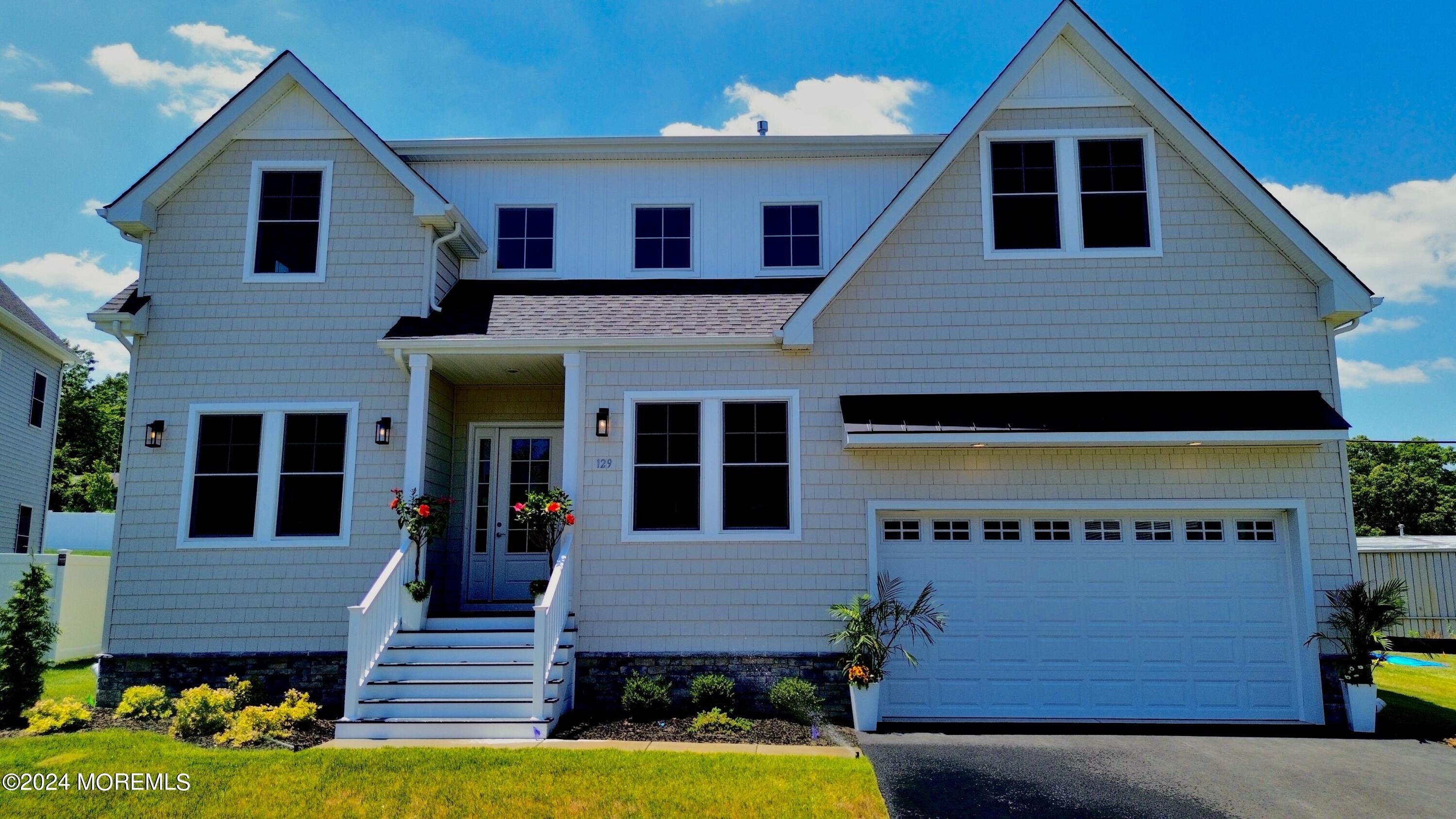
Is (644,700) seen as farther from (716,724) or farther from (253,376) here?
(253,376)

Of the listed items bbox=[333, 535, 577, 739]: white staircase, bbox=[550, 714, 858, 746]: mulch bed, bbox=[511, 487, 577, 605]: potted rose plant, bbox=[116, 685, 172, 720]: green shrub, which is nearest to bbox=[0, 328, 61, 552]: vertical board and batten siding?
bbox=[116, 685, 172, 720]: green shrub

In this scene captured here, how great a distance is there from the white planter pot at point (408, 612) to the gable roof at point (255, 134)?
4618 millimetres

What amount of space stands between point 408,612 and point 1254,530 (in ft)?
32.3

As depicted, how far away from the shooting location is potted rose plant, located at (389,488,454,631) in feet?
30.5

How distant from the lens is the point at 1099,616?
974 cm

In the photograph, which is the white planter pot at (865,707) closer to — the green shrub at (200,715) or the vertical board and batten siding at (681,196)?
the vertical board and batten siding at (681,196)

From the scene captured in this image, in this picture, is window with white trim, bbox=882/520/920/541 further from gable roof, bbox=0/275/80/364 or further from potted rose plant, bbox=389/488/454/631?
gable roof, bbox=0/275/80/364

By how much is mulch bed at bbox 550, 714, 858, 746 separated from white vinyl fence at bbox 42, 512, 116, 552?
96.3ft

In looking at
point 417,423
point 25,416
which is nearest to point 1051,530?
point 417,423

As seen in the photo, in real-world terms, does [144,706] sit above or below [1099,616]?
below

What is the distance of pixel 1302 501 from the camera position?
382 inches

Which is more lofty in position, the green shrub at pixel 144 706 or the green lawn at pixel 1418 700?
the green shrub at pixel 144 706

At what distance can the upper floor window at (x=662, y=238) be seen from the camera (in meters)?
12.1

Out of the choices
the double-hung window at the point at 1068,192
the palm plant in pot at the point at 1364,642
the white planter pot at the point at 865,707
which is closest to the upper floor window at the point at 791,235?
the double-hung window at the point at 1068,192
